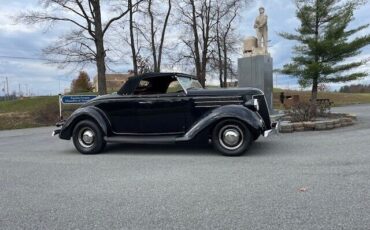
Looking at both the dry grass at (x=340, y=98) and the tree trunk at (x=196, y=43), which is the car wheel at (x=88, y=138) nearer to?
the dry grass at (x=340, y=98)

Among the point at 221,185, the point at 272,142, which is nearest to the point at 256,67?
the point at 272,142

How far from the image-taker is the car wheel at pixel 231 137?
24.3ft

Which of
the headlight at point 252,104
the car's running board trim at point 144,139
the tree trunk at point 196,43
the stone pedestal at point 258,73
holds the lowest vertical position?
the car's running board trim at point 144,139

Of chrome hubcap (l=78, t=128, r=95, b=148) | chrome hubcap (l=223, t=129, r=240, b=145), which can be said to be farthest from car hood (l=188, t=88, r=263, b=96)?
chrome hubcap (l=78, t=128, r=95, b=148)

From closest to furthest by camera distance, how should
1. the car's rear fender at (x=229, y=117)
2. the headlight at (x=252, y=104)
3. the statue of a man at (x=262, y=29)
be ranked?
1. the car's rear fender at (x=229, y=117)
2. the headlight at (x=252, y=104)
3. the statue of a man at (x=262, y=29)

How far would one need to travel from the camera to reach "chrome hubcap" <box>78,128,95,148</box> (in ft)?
27.8

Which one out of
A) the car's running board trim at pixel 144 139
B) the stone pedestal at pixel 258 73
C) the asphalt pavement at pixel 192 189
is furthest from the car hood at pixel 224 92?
the stone pedestal at pixel 258 73

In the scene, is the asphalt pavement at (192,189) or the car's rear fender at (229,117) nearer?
the asphalt pavement at (192,189)

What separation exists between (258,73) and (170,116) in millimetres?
9327

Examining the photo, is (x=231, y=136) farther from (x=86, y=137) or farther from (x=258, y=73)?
(x=258, y=73)

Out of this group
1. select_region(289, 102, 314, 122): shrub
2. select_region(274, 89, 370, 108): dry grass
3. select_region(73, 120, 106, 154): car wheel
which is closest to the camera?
select_region(73, 120, 106, 154): car wheel

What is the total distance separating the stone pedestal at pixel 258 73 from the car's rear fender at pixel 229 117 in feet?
29.1

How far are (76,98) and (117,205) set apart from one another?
12651 millimetres

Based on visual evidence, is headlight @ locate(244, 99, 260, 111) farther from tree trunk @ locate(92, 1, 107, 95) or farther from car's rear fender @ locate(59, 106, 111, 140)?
tree trunk @ locate(92, 1, 107, 95)
